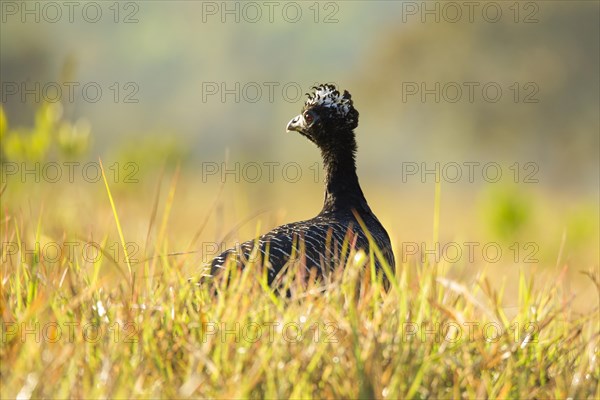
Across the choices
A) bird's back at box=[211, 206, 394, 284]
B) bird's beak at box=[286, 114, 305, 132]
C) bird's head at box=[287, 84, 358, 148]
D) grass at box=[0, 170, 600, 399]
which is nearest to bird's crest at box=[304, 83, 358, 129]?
bird's head at box=[287, 84, 358, 148]

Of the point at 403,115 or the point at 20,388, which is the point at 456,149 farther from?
the point at 20,388

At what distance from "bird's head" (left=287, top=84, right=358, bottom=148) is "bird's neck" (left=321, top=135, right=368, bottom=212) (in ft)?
0.28

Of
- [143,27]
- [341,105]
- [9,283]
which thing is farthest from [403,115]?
[143,27]

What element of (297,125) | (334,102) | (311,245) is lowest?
(311,245)

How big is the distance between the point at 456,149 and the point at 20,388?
105 feet

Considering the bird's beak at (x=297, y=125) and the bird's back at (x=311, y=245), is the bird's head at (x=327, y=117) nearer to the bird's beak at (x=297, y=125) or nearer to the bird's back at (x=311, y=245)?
the bird's beak at (x=297, y=125)

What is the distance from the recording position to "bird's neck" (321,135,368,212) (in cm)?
629

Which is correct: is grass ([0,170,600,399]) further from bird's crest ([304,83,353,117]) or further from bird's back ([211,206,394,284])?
bird's crest ([304,83,353,117])

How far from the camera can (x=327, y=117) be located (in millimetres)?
6418

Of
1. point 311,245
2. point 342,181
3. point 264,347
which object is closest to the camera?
point 264,347

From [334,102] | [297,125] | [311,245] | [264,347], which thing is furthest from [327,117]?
[264,347]

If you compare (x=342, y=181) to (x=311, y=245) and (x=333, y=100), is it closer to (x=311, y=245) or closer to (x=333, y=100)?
(x=333, y=100)

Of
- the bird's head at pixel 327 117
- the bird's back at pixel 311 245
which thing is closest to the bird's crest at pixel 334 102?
the bird's head at pixel 327 117

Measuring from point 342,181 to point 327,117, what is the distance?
1.52 feet
